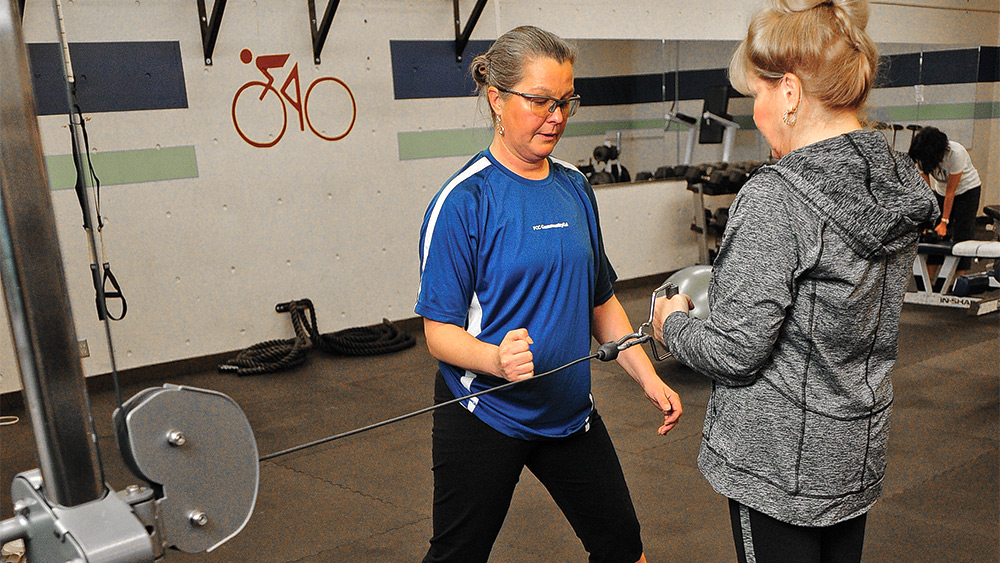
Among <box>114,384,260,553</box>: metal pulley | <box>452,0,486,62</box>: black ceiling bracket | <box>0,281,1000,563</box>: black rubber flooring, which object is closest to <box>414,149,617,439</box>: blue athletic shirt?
<box>0,281,1000,563</box>: black rubber flooring

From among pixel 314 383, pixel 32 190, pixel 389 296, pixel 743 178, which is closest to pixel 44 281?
pixel 32 190

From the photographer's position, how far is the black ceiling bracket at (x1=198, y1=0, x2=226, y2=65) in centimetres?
442

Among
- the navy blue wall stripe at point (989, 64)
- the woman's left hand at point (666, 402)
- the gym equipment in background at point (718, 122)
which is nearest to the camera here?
the woman's left hand at point (666, 402)

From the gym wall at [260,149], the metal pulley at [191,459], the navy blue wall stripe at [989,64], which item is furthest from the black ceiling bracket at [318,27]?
the navy blue wall stripe at [989,64]

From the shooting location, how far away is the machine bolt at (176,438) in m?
0.71

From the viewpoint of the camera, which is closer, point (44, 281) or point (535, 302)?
point (44, 281)

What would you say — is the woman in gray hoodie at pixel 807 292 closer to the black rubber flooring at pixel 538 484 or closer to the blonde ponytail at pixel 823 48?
the blonde ponytail at pixel 823 48

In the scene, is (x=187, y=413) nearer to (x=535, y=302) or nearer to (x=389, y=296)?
Result: (x=535, y=302)

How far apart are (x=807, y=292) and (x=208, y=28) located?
13.9 ft

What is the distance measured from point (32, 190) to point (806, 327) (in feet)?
3.11

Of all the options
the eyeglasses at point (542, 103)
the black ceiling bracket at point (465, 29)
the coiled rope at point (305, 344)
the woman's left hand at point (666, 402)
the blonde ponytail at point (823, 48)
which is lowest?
the coiled rope at point (305, 344)

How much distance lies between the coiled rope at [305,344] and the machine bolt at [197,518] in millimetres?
4023

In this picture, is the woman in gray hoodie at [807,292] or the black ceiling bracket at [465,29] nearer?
the woman in gray hoodie at [807,292]

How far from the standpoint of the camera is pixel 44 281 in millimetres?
622
